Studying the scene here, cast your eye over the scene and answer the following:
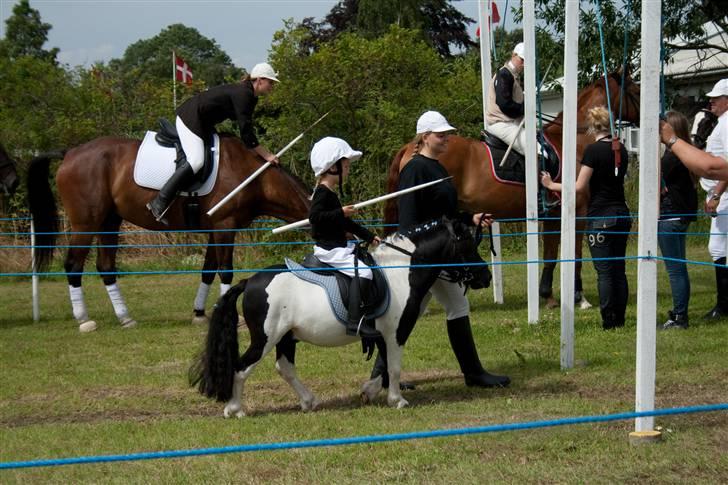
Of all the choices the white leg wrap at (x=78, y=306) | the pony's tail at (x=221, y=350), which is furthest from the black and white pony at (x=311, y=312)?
the white leg wrap at (x=78, y=306)

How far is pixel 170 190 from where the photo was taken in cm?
1114

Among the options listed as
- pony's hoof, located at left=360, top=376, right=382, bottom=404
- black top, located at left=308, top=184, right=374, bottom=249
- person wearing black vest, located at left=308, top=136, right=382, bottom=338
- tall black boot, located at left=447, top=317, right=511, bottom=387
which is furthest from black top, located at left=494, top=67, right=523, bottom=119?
pony's hoof, located at left=360, top=376, right=382, bottom=404

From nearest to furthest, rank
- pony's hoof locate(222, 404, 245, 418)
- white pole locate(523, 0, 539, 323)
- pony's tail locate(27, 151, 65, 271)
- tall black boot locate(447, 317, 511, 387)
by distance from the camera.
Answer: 1. pony's hoof locate(222, 404, 245, 418)
2. tall black boot locate(447, 317, 511, 387)
3. white pole locate(523, 0, 539, 323)
4. pony's tail locate(27, 151, 65, 271)

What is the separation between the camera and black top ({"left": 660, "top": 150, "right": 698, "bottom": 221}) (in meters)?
10.1

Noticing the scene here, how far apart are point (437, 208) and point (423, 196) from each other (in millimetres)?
153

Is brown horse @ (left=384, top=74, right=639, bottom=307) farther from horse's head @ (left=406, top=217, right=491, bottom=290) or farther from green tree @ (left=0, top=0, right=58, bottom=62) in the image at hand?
green tree @ (left=0, top=0, right=58, bottom=62)

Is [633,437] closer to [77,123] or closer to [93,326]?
[93,326]

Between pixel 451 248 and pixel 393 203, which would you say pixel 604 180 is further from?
pixel 451 248

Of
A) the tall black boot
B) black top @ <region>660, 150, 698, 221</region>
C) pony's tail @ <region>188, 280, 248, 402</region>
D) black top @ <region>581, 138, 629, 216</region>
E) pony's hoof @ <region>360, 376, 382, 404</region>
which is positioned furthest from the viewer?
black top @ <region>660, 150, 698, 221</region>

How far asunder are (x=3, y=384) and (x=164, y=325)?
3474 millimetres

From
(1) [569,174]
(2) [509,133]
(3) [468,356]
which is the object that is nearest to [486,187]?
(2) [509,133]

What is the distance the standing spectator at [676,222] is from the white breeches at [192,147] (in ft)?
16.4

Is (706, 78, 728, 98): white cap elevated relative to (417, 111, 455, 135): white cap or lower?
elevated

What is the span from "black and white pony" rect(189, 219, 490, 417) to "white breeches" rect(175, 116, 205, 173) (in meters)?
4.48
